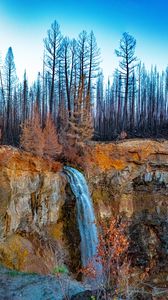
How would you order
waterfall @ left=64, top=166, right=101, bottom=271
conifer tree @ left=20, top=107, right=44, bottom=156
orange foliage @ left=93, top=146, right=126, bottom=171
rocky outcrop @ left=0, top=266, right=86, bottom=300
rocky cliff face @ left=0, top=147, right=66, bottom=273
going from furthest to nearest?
1. orange foliage @ left=93, top=146, right=126, bottom=171
2. conifer tree @ left=20, top=107, right=44, bottom=156
3. waterfall @ left=64, top=166, right=101, bottom=271
4. rocky cliff face @ left=0, top=147, right=66, bottom=273
5. rocky outcrop @ left=0, top=266, right=86, bottom=300

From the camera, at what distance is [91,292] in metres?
6.55

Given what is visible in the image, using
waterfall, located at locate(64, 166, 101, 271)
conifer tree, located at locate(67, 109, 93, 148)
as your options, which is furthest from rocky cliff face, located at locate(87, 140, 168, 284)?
waterfall, located at locate(64, 166, 101, 271)

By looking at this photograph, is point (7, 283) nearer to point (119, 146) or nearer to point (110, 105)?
point (119, 146)

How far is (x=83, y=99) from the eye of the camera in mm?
25109

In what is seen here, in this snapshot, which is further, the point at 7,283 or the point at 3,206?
the point at 3,206

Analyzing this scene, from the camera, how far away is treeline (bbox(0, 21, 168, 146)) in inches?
957

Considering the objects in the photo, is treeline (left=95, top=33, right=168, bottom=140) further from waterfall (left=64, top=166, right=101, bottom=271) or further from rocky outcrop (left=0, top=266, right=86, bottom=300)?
rocky outcrop (left=0, top=266, right=86, bottom=300)

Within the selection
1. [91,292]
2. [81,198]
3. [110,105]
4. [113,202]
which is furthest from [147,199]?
[110,105]

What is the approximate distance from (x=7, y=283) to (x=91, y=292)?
382cm

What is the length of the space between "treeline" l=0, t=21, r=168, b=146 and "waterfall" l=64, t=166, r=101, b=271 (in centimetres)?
336

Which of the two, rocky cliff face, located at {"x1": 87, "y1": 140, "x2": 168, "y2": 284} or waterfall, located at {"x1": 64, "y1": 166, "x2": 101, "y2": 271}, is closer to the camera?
waterfall, located at {"x1": 64, "y1": 166, "x2": 101, "y2": 271}

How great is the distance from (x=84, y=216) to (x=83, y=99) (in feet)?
31.9

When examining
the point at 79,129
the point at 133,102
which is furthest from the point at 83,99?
the point at 133,102

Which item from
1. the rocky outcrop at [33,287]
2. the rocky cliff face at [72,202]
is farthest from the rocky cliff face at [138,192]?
the rocky outcrop at [33,287]
